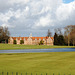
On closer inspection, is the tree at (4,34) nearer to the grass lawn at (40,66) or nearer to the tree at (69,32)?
the tree at (69,32)

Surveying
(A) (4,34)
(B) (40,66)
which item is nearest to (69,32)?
(A) (4,34)

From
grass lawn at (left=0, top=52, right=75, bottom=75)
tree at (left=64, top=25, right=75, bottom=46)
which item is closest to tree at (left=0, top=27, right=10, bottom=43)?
tree at (left=64, top=25, right=75, bottom=46)

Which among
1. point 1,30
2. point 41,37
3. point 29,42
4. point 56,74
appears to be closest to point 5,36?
point 1,30

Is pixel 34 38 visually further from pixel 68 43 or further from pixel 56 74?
pixel 56 74

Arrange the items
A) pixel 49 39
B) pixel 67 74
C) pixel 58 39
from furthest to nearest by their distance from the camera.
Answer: pixel 49 39 < pixel 58 39 < pixel 67 74

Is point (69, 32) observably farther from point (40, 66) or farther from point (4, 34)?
point (40, 66)

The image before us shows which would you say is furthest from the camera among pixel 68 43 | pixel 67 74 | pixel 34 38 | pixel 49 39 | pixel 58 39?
pixel 34 38

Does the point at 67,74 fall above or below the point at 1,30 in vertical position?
below

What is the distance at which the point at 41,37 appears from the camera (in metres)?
170

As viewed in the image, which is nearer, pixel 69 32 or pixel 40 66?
pixel 40 66

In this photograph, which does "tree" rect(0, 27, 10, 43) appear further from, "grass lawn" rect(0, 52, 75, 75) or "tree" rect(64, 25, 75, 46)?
"grass lawn" rect(0, 52, 75, 75)

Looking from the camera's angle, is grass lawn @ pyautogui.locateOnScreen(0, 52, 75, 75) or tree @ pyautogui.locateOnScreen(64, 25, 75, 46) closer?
grass lawn @ pyautogui.locateOnScreen(0, 52, 75, 75)

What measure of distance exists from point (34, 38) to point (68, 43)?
56031 mm

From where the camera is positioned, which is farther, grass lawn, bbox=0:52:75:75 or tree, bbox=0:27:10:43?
tree, bbox=0:27:10:43
